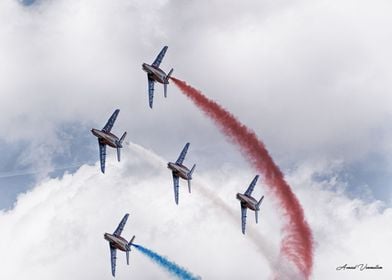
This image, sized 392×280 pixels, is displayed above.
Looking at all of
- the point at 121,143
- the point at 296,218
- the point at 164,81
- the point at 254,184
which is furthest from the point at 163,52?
the point at 296,218

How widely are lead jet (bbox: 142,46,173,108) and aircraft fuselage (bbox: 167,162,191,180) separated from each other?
9978mm

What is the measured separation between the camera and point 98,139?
102m

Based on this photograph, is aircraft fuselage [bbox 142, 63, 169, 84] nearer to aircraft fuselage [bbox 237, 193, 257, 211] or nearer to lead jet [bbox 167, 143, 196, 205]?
lead jet [bbox 167, 143, 196, 205]

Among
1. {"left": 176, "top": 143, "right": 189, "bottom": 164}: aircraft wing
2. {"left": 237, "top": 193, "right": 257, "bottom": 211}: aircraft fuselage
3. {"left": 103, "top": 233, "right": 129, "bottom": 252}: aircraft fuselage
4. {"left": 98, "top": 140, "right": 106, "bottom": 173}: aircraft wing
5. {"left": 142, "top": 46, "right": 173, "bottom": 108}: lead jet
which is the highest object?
{"left": 142, "top": 46, "right": 173, "bottom": 108}: lead jet

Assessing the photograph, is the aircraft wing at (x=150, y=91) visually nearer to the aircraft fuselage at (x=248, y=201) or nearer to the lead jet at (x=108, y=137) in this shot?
the lead jet at (x=108, y=137)

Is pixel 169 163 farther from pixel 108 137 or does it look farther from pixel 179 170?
pixel 108 137

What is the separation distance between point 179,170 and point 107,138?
445 inches

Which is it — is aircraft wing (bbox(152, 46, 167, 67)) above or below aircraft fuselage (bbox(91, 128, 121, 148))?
above

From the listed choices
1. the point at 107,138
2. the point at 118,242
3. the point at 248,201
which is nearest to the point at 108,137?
the point at 107,138

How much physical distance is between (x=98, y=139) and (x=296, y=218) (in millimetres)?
29773

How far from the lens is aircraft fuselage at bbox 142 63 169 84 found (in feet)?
321

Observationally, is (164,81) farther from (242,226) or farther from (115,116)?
(242,226)

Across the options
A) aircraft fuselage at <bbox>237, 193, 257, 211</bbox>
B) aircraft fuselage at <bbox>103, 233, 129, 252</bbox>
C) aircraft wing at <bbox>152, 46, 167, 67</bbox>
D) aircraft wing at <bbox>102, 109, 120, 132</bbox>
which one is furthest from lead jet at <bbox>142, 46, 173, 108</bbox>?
aircraft fuselage at <bbox>103, 233, 129, 252</bbox>

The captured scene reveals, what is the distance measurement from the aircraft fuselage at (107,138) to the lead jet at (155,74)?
6979 millimetres
